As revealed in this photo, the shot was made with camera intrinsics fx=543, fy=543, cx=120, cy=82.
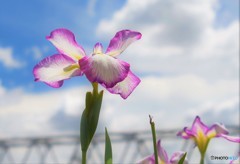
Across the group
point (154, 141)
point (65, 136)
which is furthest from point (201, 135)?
point (65, 136)

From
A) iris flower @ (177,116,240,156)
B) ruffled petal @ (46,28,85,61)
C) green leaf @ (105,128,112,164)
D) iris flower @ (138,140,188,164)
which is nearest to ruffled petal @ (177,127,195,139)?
iris flower @ (177,116,240,156)

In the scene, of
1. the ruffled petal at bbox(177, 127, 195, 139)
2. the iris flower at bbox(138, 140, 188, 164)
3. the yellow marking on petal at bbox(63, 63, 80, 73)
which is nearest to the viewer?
the yellow marking on petal at bbox(63, 63, 80, 73)

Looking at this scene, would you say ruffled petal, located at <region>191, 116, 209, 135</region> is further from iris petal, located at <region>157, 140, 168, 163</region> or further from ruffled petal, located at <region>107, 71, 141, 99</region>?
ruffled petal, located at <region>107, 71, 141, 99</region>

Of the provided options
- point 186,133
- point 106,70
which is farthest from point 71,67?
point 186,133

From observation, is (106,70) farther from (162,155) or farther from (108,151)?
(162,155)

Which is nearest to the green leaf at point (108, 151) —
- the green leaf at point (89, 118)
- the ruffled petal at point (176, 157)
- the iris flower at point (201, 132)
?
the green leaf at point (89, 118)

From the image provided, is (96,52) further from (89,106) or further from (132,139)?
(132,139)

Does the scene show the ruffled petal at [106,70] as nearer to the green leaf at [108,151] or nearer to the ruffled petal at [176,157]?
the green leaf at [108,151]
